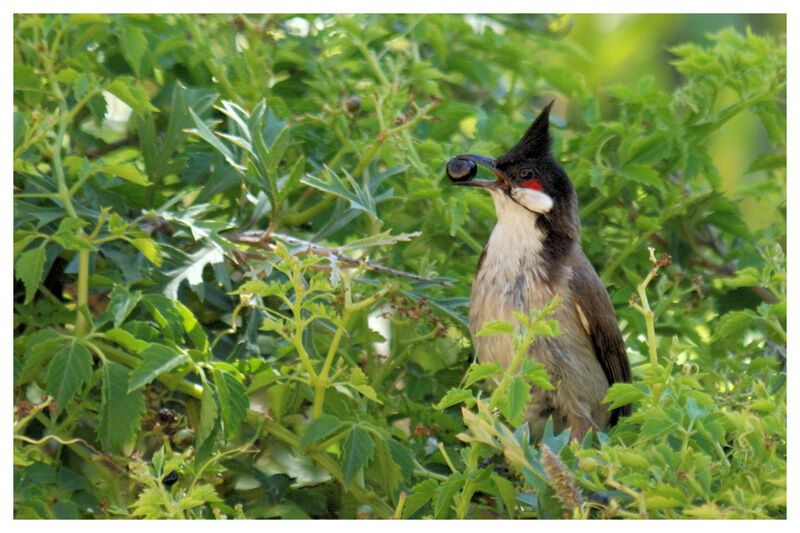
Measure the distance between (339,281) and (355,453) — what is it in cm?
30

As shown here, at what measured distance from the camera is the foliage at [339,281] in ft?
5.05

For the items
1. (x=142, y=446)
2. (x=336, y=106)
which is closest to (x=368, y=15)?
(x=336, y=106)

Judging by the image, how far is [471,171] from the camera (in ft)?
7.70

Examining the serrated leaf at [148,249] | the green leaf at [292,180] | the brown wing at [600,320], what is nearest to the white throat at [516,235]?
the brown wing at [600,320]

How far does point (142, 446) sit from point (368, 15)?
1.33 metres

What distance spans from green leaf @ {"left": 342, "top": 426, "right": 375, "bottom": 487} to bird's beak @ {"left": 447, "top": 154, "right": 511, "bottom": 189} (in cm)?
70

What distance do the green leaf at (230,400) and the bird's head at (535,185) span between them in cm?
86

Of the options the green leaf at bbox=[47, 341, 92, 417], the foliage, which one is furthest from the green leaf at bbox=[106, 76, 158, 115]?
the green leaf at bbox=[47, 341, 92, 417]

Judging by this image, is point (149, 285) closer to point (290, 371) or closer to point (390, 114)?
point (290, 371)

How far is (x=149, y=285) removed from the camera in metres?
2.01

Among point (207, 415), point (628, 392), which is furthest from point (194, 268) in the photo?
point (628, 392)

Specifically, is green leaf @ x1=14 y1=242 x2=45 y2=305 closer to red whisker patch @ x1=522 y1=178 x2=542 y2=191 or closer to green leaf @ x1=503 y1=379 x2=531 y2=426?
green leaf @ x1=503 y1=379 x2=531 y2=426

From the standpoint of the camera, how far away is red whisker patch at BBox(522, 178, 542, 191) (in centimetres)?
249

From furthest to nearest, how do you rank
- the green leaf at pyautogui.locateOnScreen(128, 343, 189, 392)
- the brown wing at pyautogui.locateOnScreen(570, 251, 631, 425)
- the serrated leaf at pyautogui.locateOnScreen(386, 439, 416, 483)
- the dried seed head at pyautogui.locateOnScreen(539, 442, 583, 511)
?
the brown wing at pyautogui.locateOnScreen(570, 251, 631, 425) → the serrated leaf at pyautogui.locateOnScreen(386, 439, 416, 483) → the green leaf at pyautogui.locateOnScreen(128, 343, 189, 392) → the dried seed head at pyautogui.locateOnScreen(539, 442, 583, 511)
